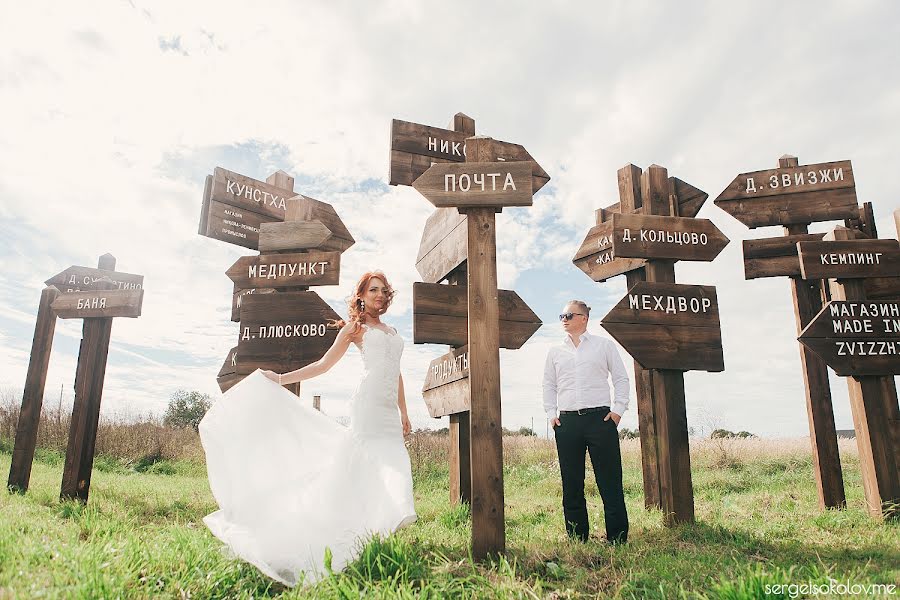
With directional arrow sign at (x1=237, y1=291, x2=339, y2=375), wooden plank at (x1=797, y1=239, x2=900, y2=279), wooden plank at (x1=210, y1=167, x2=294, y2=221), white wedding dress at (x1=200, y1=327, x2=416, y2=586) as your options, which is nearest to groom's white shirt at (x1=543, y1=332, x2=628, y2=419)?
white wedding dress at (x1=200, y1=327, x2=416, y2=586)

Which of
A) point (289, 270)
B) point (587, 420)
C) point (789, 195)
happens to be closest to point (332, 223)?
point (289, 270)

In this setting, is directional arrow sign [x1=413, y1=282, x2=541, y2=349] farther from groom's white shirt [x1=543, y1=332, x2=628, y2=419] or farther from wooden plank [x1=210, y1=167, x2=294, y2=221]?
wooden plank [x1=210, y1=167, x2=294, y2=221]

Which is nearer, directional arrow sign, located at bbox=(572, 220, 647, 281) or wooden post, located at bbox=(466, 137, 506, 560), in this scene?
wooden post, located at bbox=(466, 137, 506, 560)

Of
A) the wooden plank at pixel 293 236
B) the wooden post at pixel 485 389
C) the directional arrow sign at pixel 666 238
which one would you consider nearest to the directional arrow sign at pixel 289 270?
the wooden plank at pixel 293 236

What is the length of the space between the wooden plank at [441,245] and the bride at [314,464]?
1.21m

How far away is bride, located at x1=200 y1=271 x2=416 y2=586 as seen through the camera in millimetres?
3602

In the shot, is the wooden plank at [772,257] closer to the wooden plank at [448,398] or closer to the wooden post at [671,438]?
the wooden post at [671,438]

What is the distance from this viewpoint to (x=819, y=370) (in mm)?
7043

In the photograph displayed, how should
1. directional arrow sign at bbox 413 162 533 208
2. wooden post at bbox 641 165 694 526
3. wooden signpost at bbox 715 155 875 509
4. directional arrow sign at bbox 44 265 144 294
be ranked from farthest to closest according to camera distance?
directional arrow sign at bbox 44 265 144 294 < wooden signpost at bbox 715 155 875 509 < wooden post at bbox 641 165 694 526 < directional arrow sign at bbox 413 162 533 208

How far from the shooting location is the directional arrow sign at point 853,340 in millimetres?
6105

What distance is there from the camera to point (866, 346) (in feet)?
20.2

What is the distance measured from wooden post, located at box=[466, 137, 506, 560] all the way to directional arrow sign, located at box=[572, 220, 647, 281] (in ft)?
9.62

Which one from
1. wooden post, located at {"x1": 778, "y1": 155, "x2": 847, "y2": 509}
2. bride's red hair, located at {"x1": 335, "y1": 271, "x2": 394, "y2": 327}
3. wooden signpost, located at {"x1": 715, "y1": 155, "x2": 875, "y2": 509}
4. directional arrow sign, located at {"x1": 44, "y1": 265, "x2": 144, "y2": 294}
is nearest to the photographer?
bride's red hair, located at {"x1": 335, "y1": 271, "x2": 394, "y2": 327}

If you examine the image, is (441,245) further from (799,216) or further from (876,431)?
(876,431)
